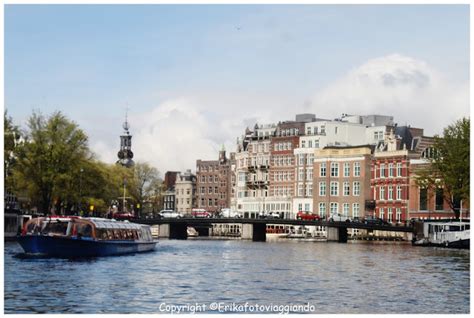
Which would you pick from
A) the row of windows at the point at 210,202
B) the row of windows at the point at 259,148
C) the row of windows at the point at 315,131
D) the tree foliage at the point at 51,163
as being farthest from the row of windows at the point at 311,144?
the tree foliage at the point at 51,163

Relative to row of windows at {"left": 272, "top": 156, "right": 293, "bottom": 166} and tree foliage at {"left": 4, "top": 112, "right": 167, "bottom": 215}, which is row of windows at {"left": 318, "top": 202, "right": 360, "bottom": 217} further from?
tree foliage at {"left": 4, "top": 112, "right": 167, "bottom": 215}

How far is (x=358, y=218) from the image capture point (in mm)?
112250

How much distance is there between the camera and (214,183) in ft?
529

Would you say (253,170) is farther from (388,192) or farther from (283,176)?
(388,192)

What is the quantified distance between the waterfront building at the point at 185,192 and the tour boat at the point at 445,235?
8099cm

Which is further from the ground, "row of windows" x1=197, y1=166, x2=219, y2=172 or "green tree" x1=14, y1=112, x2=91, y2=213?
"row of windows" x1=197, y1=166, x2=219, y2=172

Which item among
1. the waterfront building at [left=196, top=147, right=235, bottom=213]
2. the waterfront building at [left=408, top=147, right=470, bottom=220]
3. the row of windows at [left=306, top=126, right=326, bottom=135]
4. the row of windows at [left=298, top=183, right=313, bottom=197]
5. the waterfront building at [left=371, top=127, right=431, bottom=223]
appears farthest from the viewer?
the waterfront building at [left=196, top=147, right=235, bottom=213]

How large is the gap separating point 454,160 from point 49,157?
27.3m

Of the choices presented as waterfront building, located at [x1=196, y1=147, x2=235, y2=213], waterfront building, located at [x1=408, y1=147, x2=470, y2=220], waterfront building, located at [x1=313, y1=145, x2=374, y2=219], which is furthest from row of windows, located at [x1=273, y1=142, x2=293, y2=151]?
waterfront building, located at [x1=408, y1=147, x2=470, y2=220]

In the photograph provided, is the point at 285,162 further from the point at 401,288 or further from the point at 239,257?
the point at 401,288

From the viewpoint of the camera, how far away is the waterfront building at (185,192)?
17402 centimetres

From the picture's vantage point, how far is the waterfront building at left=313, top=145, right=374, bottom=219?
121000mm

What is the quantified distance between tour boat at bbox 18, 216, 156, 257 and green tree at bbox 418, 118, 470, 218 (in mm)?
26678

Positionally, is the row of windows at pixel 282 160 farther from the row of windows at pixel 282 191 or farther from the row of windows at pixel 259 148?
the row of windows at pixel 282 191
